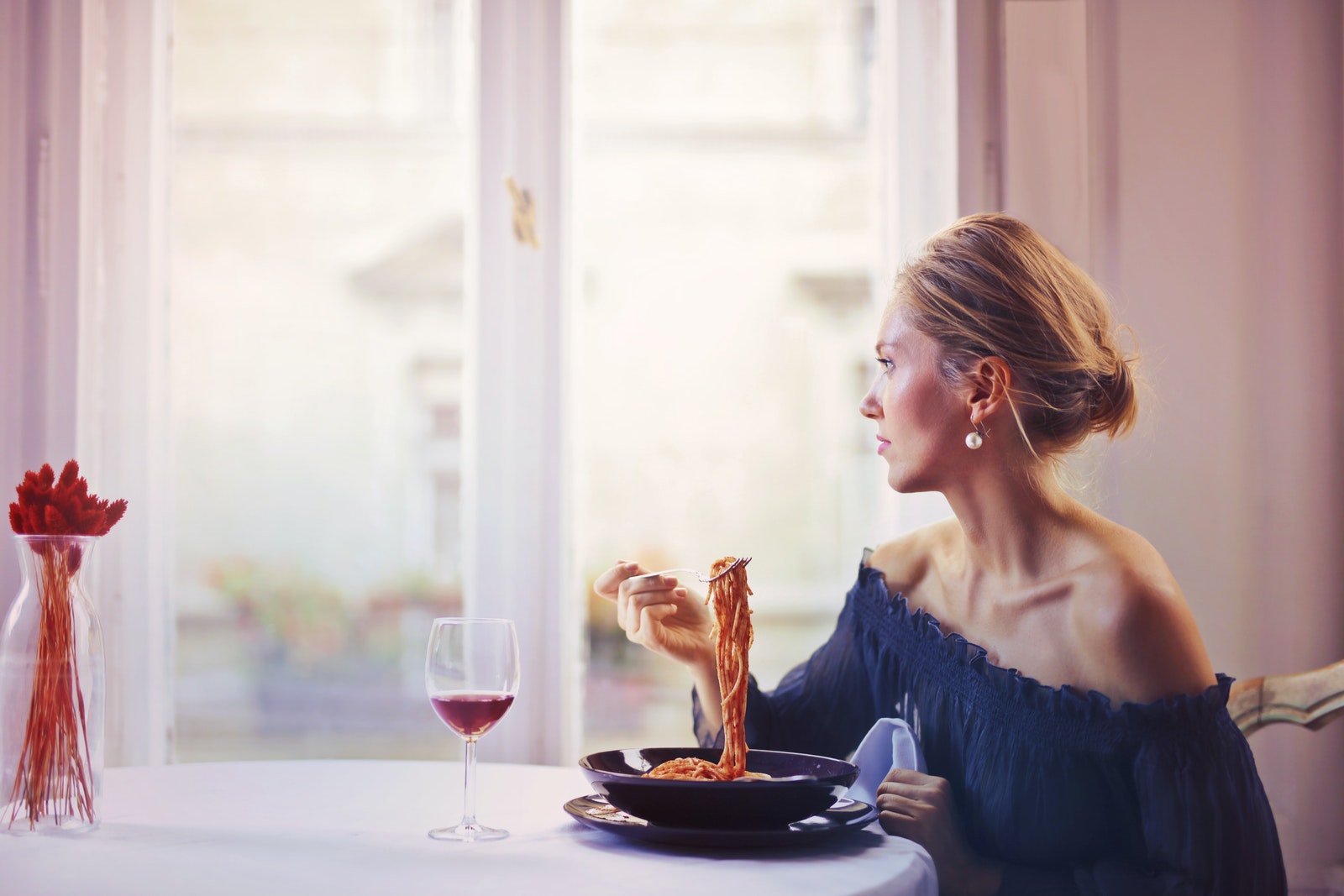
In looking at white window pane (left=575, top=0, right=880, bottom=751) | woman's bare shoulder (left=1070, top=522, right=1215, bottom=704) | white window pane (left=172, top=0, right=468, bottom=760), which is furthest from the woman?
white window pane (left=172, top=0, right=468, bottom=760)

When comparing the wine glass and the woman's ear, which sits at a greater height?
the woman's ear

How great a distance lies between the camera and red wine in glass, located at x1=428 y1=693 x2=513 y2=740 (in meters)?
1.05

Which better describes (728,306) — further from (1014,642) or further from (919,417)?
(1014,642)

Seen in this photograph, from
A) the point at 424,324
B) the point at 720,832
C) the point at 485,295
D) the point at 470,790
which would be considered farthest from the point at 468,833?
the point at 424,324

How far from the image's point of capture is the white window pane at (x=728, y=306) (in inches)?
92.2

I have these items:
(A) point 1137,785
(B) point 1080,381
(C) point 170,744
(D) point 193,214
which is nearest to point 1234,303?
(B) point 1080,381

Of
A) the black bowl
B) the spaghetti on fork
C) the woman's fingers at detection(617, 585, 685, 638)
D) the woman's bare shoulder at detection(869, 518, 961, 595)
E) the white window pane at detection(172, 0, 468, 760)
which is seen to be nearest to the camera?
the black bowl

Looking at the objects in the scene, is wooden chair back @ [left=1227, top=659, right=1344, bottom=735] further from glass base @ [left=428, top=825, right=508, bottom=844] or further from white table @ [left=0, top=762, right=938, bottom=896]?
glass base @ [left=428, top=825, right=508, bottom=844]

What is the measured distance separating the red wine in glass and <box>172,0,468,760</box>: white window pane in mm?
1255

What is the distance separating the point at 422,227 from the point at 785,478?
94cm

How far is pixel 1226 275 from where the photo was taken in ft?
6.69

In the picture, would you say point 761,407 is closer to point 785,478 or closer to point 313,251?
point 785,478

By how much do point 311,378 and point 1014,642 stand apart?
61.6 inches

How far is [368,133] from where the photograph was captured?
2.34 metres
